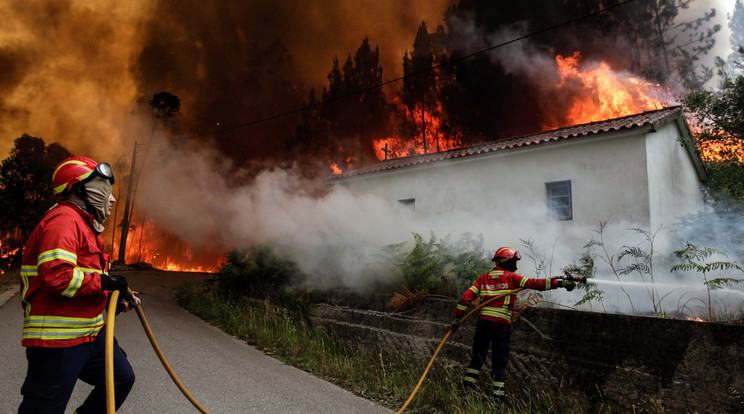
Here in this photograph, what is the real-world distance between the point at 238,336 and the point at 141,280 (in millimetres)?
10995

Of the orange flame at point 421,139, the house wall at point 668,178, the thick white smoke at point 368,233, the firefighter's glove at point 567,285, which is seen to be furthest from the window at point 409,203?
the orange flame at point 421,139

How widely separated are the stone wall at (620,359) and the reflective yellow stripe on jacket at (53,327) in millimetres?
4454

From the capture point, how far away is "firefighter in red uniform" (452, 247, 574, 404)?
4863 millimetres

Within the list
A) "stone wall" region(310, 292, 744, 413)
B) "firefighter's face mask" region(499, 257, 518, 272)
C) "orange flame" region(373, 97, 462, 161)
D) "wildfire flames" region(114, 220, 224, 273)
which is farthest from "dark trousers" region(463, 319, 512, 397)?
"wildfire flames" region(114, 220, 224, 273)

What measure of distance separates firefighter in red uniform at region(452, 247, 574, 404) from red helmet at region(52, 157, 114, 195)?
4.09 meters

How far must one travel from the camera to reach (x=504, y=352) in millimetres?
4910

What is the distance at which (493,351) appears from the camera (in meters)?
4.98

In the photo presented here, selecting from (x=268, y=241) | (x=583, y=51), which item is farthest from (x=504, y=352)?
(x=583, y=51)

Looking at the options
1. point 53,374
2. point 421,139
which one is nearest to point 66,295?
point 53,374

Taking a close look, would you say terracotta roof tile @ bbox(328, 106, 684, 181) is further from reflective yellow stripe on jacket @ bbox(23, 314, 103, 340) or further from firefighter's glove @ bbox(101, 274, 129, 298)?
reflective yellow stripe on jacket @ bbox(23, 314, 103, 340)

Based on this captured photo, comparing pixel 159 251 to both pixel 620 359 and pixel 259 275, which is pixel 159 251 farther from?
pixel 620 359

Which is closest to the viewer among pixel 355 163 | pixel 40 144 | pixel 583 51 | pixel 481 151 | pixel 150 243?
pixel 481 151

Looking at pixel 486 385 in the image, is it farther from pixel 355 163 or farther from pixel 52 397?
pixel 355 163

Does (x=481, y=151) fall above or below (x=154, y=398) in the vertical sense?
above
